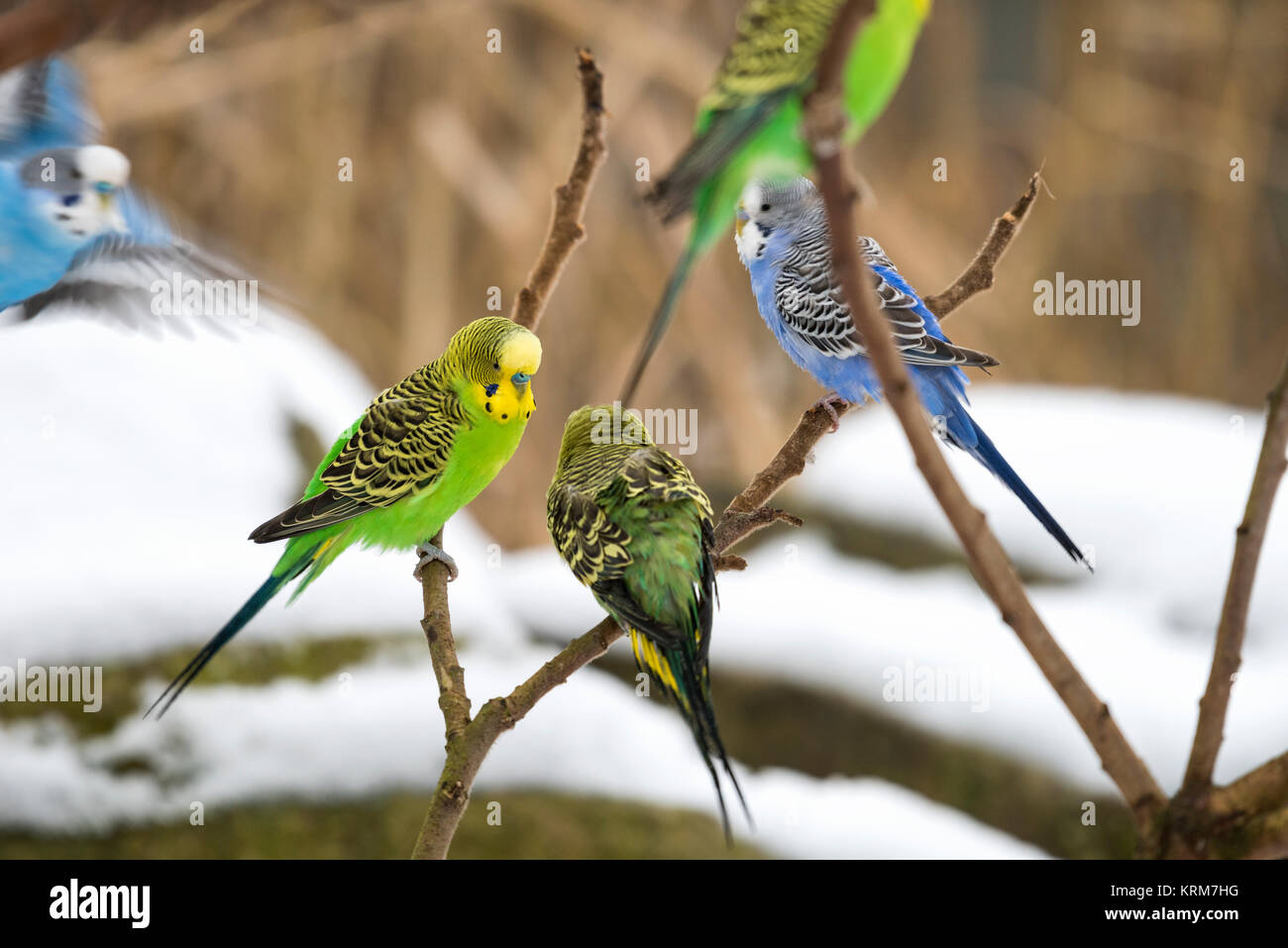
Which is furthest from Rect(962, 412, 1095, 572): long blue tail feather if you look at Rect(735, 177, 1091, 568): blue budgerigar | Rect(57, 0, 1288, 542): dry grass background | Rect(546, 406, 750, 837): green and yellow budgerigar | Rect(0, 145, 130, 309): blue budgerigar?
Rect(57, 0, 1288, 542): dry grass background

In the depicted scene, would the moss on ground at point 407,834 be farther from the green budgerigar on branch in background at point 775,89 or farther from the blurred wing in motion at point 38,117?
the green budgerigar on branch in background at point 775,89

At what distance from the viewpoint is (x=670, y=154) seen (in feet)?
9.37

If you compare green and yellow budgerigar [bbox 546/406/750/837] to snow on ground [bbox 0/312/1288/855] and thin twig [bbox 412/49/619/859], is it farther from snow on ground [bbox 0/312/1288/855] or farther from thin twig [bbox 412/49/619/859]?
snow on ground [bbox 0/312/1288/855]

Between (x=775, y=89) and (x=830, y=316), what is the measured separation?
578 mm

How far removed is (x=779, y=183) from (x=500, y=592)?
1.73m

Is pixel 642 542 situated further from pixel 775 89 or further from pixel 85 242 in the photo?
pixel 85 242

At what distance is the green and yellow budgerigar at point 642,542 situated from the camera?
93cm

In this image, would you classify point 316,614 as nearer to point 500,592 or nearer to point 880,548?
point 500,592

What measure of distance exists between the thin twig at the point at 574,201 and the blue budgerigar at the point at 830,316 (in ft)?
0.44

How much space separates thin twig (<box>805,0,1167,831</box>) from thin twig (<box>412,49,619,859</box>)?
0.30 m

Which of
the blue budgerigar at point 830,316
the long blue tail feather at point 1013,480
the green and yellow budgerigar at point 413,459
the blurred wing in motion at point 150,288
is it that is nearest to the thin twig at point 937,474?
the long blue tail feather at point 1013,480

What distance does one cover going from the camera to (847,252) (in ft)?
1.77

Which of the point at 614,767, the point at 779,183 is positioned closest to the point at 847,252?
the point at 779,183
